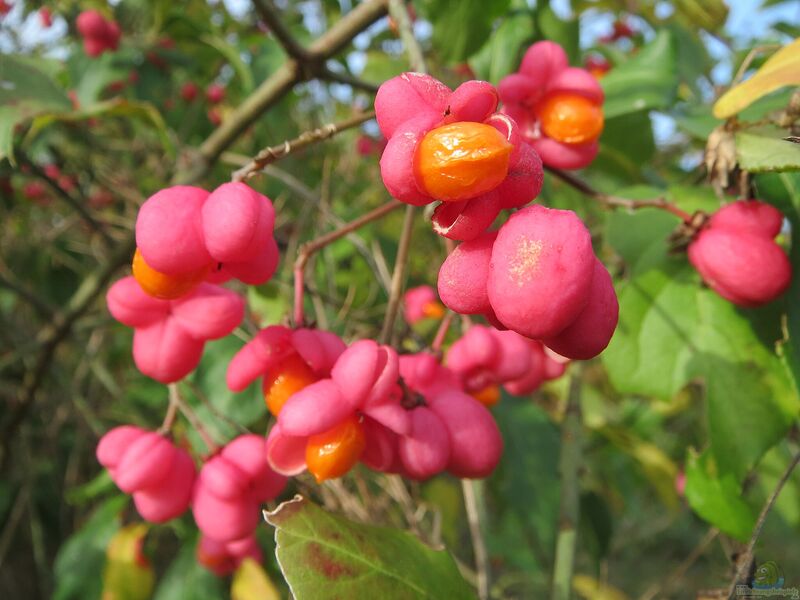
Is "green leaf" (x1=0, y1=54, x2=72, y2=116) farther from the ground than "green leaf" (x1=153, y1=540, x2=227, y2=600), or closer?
farther from the ground

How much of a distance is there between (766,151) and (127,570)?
1245 millimetres

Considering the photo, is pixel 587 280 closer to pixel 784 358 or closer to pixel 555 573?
pixel 784 358

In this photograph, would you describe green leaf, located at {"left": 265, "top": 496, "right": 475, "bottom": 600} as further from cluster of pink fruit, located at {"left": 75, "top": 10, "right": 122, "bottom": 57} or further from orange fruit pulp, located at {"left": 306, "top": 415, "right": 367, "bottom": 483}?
cluster of pink fruit, located at {"left": 75, "top": 10, "right": 122, "bottom": 57}

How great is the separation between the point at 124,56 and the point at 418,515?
1.33 meters

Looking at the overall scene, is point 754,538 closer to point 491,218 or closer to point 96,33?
point 491,218

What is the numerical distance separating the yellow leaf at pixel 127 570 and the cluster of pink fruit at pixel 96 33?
1.09 metres

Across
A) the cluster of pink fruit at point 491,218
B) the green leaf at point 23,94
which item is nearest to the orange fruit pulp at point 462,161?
the cluster of pink fruit at point 491,218

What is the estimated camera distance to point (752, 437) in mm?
726

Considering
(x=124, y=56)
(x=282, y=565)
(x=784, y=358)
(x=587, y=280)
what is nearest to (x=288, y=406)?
(x=282, y=565)

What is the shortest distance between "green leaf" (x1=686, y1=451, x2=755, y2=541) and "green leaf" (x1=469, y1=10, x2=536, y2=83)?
615mm

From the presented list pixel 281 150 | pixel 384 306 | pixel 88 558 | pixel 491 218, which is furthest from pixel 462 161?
pixel 88 558

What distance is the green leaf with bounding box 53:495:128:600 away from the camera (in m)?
1.32

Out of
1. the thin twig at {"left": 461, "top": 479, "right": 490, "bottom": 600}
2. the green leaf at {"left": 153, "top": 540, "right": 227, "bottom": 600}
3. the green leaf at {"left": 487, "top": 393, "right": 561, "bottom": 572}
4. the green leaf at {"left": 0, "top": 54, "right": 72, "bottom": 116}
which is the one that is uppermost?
the green leaf at {"left": 0, "top": 54, "right": 72, "bottom": 116}

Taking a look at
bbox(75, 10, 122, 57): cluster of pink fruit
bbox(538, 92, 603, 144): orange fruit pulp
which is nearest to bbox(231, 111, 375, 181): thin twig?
bbox(538, 92, 603, 144): orange fruit pulp
